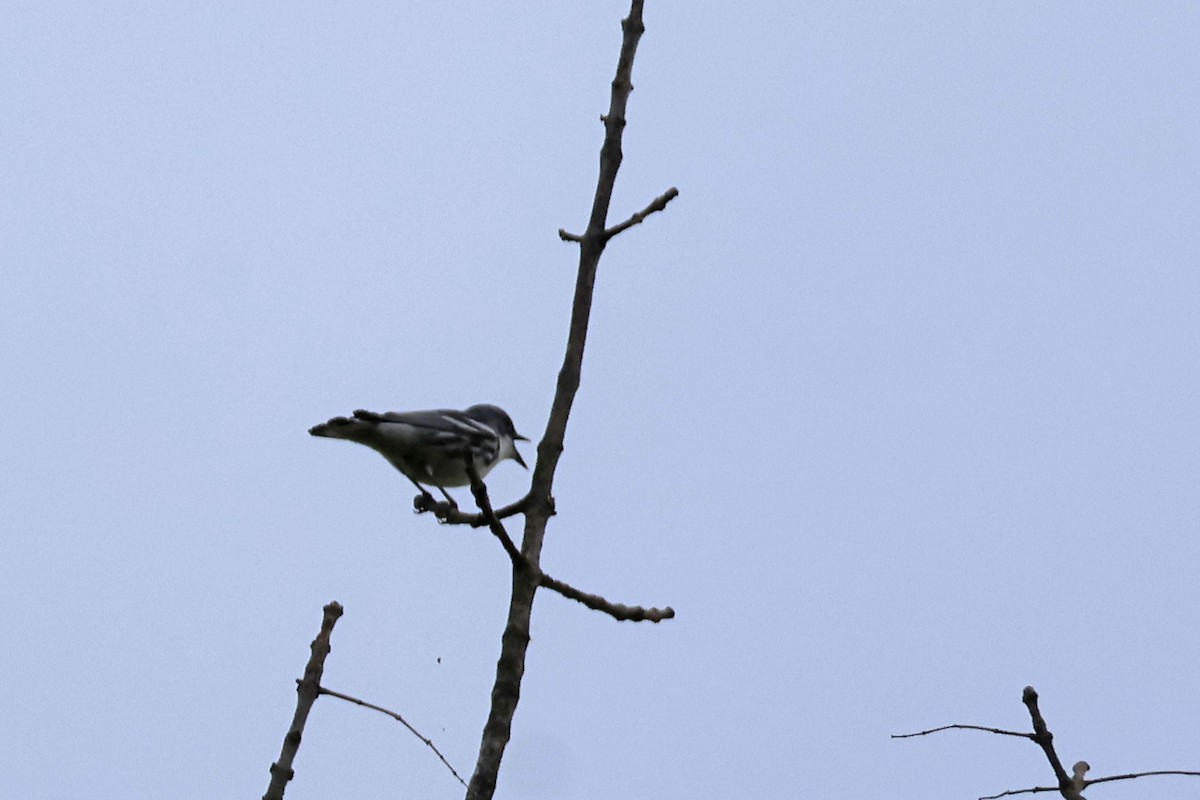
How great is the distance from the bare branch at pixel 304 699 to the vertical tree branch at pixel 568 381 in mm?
1063

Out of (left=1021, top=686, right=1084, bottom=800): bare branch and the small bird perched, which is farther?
the small bird perched

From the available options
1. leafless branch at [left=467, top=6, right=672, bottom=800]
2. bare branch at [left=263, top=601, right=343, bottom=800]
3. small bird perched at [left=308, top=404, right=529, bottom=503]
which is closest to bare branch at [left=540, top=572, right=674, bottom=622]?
leafless branch at [left=467, top=6, right=672, bottom=800]

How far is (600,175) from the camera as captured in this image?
457 cm

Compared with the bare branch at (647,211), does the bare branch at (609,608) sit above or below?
below

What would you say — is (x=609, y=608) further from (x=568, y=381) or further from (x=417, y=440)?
(x=417, y=440)

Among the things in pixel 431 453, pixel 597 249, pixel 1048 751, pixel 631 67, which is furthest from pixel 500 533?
pixel 431 453

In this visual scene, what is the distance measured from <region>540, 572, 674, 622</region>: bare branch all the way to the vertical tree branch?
0.10m

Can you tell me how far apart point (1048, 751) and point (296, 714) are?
2.70 metres

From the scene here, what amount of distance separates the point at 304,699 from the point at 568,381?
161 centimetres

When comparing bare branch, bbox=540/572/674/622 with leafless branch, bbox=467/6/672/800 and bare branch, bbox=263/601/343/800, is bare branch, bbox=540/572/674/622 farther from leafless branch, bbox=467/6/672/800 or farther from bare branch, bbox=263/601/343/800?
bare branch, bbox=263/601/343/800

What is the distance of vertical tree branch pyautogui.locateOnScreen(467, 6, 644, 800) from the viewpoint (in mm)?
4105

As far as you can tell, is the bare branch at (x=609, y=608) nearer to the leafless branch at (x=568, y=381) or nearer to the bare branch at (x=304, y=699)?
the leafless branch at (x=568, y=381)

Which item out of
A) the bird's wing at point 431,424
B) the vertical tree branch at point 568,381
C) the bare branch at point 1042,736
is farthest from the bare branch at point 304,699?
the bare branch at point 1042,736

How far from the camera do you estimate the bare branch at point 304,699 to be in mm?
4590
